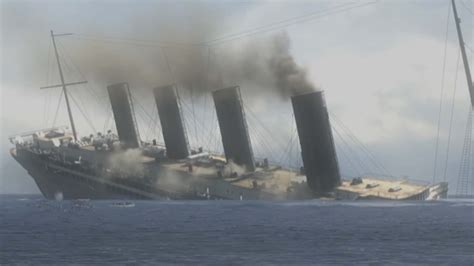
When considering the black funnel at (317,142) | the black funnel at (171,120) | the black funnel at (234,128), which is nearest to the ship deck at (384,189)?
the black funnel at (317,142)

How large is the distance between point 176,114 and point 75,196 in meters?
21.1

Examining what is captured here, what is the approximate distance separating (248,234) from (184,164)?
91.9 feet

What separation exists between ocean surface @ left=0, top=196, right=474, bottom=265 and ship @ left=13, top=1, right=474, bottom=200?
212 cm

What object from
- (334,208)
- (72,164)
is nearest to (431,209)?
(334,208)

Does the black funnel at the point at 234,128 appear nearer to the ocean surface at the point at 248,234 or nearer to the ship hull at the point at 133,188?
the ship hull at the point at 133,188

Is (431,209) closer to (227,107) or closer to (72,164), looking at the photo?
(227,107)

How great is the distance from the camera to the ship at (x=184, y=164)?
6303 centimetres

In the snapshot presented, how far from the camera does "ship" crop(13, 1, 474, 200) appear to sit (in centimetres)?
6303

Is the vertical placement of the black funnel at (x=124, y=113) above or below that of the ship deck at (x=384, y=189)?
above

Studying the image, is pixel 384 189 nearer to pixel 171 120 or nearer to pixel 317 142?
pixel 317 142

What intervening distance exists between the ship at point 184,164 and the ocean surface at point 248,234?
6.94 feet

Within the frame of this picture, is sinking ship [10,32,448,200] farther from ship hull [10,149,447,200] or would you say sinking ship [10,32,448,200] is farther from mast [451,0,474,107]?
mast [451,0,474,107]

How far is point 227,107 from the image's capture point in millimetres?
74375

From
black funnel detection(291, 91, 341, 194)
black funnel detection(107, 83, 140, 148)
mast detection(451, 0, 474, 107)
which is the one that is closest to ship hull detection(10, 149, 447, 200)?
black funnel detection(291, 91, 341, 194)
